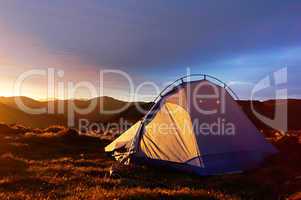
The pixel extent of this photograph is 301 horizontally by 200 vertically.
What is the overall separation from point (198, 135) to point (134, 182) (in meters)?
3.14

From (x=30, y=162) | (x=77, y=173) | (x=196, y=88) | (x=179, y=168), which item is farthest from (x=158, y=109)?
(x=30, y=162)

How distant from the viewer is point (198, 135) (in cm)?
1477

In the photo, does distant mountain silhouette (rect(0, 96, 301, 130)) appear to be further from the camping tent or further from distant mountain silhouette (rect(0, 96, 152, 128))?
the camping tent

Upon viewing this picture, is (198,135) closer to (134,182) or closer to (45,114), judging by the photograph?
(134,182)

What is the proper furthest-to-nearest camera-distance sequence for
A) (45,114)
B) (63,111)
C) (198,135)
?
(45,114) < (63,111) < (198,135)

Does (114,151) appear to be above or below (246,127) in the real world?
below

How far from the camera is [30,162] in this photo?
17.1m

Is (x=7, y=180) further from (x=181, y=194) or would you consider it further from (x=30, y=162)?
(x=181, y=194)

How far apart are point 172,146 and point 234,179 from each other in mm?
2912

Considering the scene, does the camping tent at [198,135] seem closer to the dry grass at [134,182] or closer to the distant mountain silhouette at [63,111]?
the dry grass at [134,182]

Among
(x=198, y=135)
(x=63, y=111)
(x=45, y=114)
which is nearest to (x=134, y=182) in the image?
(x=198, y=135)

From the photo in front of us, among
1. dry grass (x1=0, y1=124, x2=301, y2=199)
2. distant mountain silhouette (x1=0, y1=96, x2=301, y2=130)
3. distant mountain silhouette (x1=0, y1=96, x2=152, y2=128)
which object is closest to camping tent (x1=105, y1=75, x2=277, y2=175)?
dry grass (x1=0, y1=124, x2=301, y2=199)

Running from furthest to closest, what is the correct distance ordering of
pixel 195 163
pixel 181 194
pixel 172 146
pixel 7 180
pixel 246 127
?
pixel 246 127 < pixel 172 146 < pixel 195 163 < pixel 7 180 < pixel 181 194

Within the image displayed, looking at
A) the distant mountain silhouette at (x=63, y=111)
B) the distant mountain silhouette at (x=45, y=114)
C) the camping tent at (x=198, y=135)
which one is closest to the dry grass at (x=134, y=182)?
the camping tent at (x=198, y=135)
